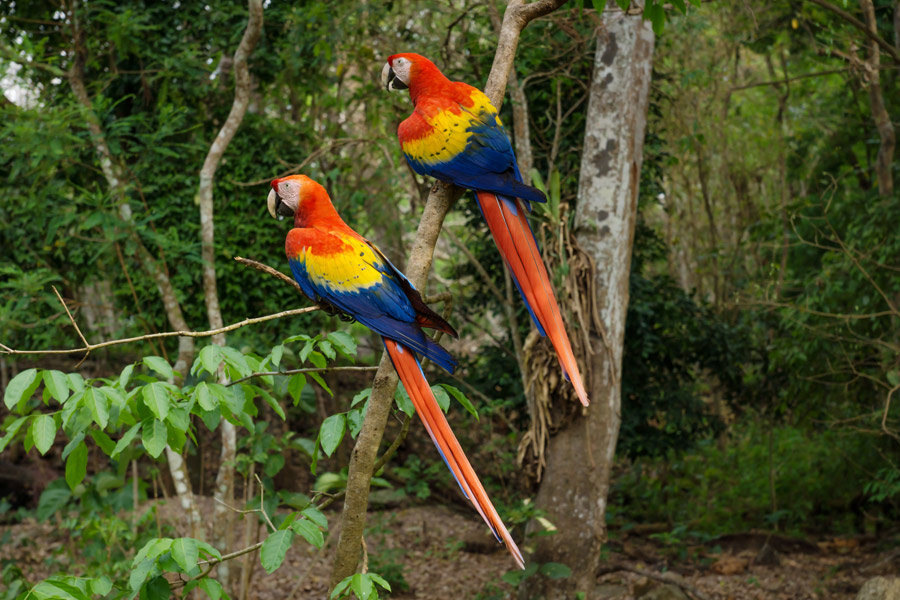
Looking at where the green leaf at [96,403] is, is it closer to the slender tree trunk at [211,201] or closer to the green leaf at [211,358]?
the green leaf at [211,358]

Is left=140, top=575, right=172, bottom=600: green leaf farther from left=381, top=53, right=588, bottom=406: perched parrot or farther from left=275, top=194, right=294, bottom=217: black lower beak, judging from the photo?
left=381, top=53, right=588, bottom=406: perched parrot

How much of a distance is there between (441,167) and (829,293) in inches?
153

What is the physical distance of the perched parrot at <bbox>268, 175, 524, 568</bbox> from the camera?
1.33 meters

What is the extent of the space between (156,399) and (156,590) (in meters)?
0.49

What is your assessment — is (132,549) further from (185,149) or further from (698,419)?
(698,419)

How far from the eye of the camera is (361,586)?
4.52ft

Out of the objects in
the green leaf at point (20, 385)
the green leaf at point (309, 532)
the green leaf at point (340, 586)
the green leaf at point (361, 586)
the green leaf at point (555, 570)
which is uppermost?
the green leaf at point (20, 385)

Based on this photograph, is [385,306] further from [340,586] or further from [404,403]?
[340,586]

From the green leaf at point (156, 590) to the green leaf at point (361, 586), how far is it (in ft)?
1.87

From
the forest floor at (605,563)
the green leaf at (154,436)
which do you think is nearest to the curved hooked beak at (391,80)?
the green leaf at (154,436)

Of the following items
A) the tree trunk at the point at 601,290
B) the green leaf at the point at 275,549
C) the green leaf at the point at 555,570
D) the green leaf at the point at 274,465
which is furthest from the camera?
the tree trunk at the point at 601,290

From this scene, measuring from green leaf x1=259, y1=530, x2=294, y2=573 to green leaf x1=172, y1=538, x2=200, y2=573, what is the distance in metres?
0.17

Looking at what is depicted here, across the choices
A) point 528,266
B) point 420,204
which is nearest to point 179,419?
point 528,266

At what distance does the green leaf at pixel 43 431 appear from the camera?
4.96 ft
